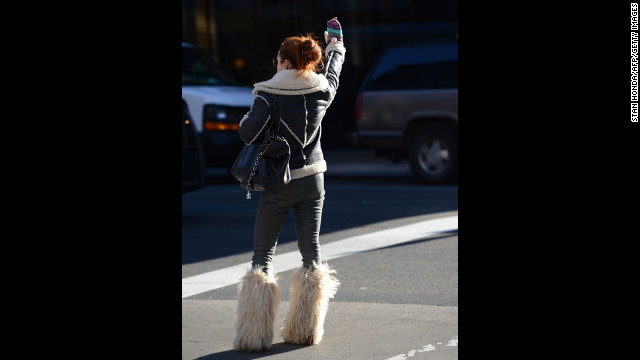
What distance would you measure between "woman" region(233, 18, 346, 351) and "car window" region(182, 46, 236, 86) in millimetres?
9953

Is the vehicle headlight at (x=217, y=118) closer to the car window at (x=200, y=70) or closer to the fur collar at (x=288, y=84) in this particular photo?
the car window at (x=200, y=70)

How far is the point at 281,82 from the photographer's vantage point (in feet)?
17.6

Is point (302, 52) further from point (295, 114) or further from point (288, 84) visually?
→ point (295, 114)

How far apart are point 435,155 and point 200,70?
385 cm

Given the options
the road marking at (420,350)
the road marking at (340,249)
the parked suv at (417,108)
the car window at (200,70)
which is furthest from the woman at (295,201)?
the car window at (200,70)

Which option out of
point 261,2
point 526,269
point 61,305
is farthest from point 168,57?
point 261,2

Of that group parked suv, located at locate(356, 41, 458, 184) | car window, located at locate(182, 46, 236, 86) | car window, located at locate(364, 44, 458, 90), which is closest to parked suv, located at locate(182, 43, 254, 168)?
car window, located at locate(182, 46, 236, 86)

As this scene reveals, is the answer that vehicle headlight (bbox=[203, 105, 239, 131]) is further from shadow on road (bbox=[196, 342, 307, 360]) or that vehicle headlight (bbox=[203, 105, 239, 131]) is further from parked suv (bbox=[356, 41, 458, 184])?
shadow on road (bbox=[196, 342, 307, 360])

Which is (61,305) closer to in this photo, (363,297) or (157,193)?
(157,193)

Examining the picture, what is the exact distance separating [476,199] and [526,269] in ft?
1.02

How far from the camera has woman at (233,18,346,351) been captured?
5.38 metres

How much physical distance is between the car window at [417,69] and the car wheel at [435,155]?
675mm

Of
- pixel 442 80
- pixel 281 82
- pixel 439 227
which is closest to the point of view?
pixel 281 82

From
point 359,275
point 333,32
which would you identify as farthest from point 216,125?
point 333,32
